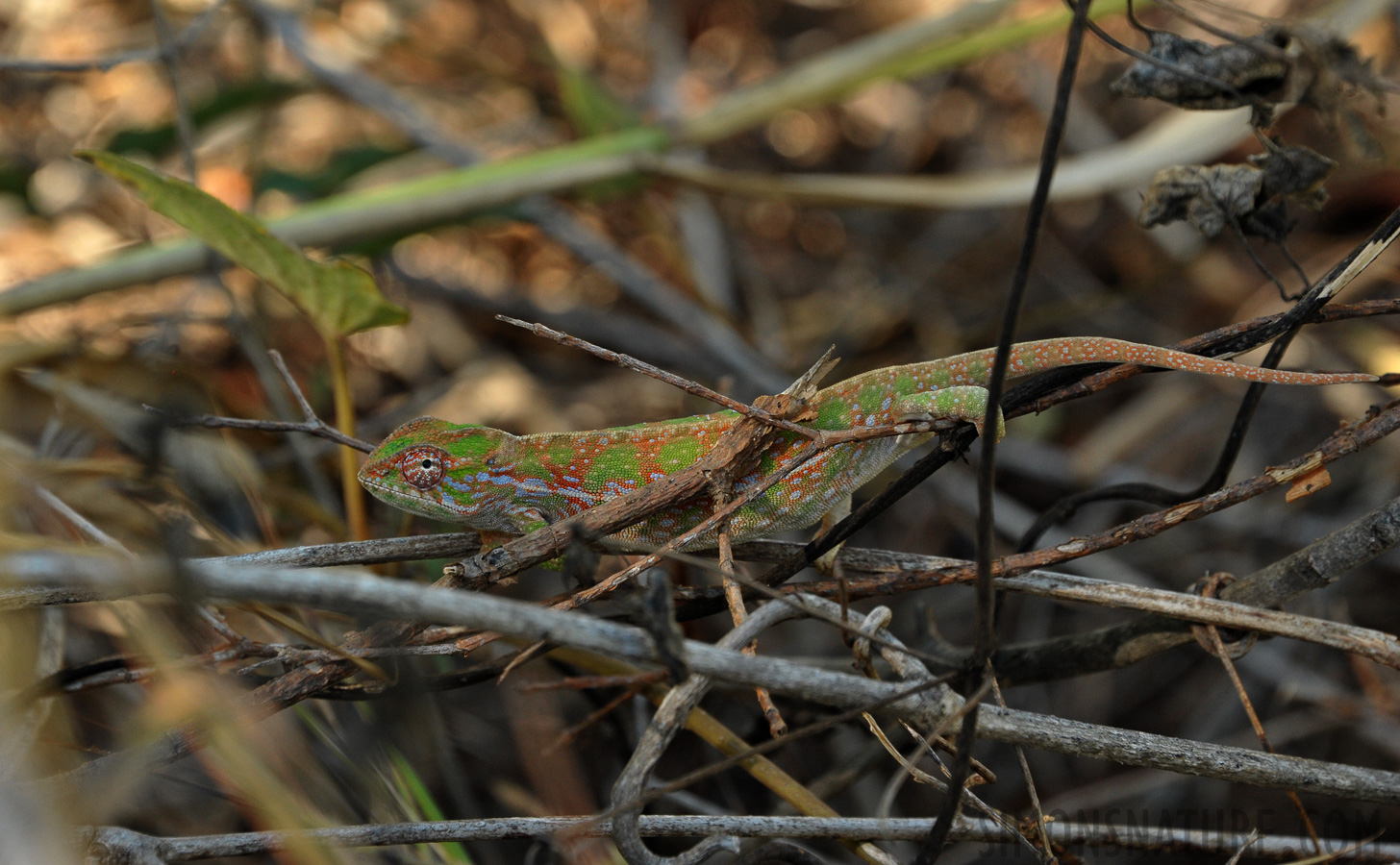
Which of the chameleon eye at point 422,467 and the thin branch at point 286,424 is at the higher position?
the thin branch at point 286,424

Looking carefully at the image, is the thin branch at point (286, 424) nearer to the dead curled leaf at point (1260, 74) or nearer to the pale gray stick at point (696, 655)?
the pale gray stick at point (696, 655)

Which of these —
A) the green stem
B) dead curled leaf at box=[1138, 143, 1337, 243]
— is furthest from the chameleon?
dead curled leaf at box=[1138, 143, 1337, 243]

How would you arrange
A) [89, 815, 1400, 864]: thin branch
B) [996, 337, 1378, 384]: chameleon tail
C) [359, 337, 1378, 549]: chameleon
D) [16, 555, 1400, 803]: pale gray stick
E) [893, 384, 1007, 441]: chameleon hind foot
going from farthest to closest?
[359, 337, 1378, 549]: chameleon
[893, 384, 1007, 441]: chameleon hind foot
[996, 337, 1378, 384]: chameleon tail
[89, 815, 1400, 864]: thin branch
[16, 555, 1400, 803]: pale gray stick

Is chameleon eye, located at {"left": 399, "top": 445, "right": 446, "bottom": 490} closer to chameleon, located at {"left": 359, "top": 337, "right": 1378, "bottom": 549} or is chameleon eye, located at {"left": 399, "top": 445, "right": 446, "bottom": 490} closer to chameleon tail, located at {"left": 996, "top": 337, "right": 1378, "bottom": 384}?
chameleon, located at {"left": 359, "top": 337, "right": 1378, "bottom": 549}

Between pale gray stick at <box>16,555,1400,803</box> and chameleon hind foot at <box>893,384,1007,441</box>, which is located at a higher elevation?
chameleon hind foot at <box>893,384,1007,441</box>

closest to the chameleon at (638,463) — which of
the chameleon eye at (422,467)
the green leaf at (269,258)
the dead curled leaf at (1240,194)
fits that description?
the chameleon eye at (422,467)

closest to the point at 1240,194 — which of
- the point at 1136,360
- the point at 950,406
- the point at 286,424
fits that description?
the point at 1136,360

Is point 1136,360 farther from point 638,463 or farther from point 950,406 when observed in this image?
point 638,463
